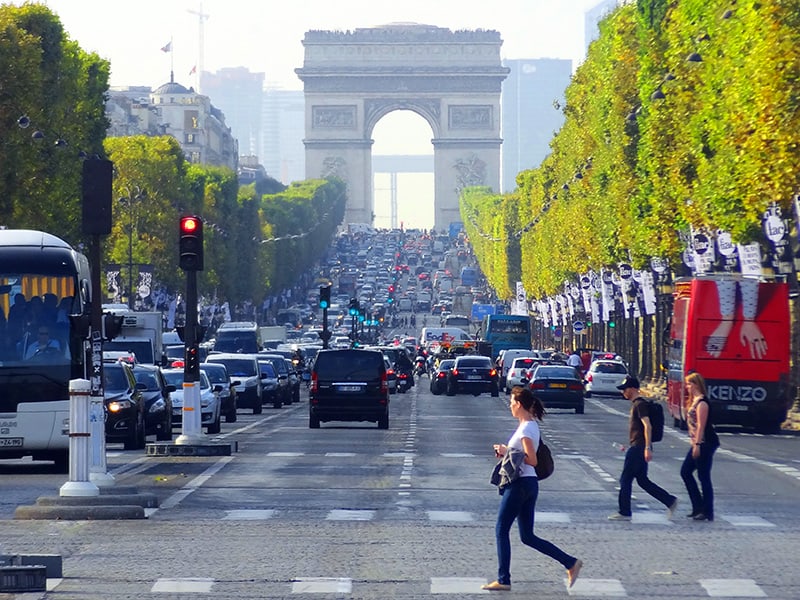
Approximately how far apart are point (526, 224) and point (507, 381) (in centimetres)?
6332

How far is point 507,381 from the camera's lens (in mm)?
77625

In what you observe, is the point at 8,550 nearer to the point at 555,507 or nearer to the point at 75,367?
the point at 555,507

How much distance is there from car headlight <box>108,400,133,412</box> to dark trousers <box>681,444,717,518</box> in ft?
49.4

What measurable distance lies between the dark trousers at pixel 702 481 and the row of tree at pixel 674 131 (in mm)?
23002

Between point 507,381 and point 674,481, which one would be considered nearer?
point 674,481

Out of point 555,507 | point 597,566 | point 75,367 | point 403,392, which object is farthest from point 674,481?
point 403,392

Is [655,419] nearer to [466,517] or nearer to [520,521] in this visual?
[466,517]

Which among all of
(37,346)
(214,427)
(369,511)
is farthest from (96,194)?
(214,427)

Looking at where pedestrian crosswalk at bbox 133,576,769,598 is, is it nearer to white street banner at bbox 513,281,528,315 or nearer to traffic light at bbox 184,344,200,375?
traffic light at bbox 184,344,200,375

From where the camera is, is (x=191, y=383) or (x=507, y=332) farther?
(x=507, y=332)

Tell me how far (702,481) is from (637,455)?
755 millimetres

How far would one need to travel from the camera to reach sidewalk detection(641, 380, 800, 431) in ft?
164

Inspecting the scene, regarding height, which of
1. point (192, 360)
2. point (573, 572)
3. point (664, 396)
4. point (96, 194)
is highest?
point (96, 194)

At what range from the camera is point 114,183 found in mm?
103750
